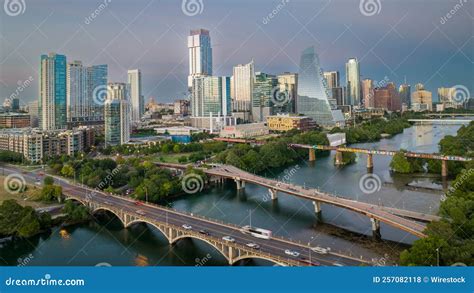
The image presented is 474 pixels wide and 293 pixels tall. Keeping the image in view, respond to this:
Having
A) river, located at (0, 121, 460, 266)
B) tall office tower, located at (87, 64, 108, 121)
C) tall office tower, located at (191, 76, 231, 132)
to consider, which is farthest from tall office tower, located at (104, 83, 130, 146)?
tall office tower, located at (191, 76, 231, 132)

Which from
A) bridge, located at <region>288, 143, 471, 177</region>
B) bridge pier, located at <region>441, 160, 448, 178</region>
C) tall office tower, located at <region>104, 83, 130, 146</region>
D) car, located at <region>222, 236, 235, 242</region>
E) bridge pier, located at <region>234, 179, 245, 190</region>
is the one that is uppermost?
tall office tower, located at <region>104, 83, 130, 146</region>

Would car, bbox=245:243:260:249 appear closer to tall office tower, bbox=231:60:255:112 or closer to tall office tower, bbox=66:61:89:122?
tall office tower, bbox=66:61:89:122

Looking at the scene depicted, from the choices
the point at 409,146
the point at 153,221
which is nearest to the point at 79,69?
the point at 409,146

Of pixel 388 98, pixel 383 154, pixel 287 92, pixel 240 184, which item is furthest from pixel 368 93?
pixel 240 184

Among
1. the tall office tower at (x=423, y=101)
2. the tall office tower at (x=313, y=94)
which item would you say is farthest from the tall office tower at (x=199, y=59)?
the tall office tower at (x=423, y=101)

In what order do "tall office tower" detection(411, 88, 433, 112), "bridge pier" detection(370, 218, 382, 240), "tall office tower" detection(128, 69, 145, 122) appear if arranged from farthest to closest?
"tall office tower" detection(411, 88, 433, 112) < "tall office tower" detection(128, 69, 145, 122) < "bridge pier" detection(370, 218, 382, 240)

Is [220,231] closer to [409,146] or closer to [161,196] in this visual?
[161,196]
